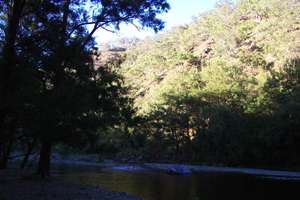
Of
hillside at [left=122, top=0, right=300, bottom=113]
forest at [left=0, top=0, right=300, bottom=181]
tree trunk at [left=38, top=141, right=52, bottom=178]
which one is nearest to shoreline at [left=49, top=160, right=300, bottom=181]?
forest at [left=0, top=0, right=300, bottom=181]

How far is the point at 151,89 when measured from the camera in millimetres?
115625

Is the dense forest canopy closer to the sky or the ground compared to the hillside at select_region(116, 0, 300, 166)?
closer to the ground

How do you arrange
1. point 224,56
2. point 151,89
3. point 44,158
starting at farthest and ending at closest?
point 151,89
point 224,56
point 44,158

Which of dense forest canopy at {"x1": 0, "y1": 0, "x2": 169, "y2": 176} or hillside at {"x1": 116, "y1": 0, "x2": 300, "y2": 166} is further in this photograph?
hillside at {"x1": 116, "y1": 0, "x2": 300, "y2": 166}

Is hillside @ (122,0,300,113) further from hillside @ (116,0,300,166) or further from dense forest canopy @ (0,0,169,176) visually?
dense forest canopy @ (0,0,169,176)

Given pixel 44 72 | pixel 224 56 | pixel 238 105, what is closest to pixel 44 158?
pixel 44 72

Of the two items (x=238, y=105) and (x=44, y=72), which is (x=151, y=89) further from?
(x=44, y=72)

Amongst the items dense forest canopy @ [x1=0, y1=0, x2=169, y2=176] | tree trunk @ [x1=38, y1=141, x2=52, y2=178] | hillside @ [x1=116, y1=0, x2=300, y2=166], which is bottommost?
tree trunk @ [x1=38, y1=141, x2=52, y2=178]

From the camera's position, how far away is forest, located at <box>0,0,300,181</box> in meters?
13.4

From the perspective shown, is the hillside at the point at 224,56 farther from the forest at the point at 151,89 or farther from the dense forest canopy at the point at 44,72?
the dense forest canopy at the point at 44,72

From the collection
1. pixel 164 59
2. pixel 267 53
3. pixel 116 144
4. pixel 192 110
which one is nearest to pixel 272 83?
pixel 192 110

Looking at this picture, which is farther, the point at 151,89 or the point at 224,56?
the point at 151,89

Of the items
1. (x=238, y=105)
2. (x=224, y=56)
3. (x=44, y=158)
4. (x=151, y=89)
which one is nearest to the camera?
(x=44, y=158)

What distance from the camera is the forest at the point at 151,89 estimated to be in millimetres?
13367
